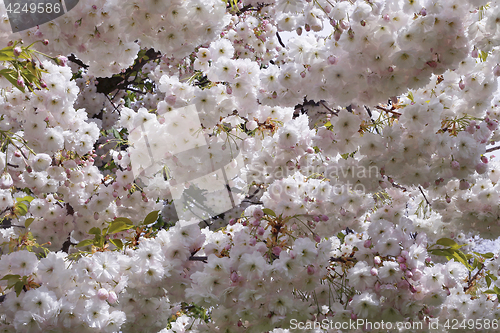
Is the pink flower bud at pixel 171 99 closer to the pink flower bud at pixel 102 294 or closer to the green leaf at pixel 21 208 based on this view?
the pink flower bud at pixel 102 294

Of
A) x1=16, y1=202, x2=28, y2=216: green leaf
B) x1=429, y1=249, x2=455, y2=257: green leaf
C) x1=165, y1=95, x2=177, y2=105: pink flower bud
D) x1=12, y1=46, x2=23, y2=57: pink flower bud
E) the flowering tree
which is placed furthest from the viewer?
x1=16, y1=202, x2=28, y2=216: green leaf

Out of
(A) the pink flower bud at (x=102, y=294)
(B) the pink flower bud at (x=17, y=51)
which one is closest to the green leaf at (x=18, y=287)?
(A) the pink flower bud at (x=102, y=294)

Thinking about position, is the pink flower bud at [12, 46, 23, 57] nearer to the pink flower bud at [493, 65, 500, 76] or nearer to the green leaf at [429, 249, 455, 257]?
the green leaf at [429, 249, 455, 257]

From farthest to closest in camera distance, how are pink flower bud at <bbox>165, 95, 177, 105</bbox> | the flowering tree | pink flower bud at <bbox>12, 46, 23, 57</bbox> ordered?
pink flower bud at <bbox>165, 95, 177, 105</bbox> → the flowering tree → pink flower bud at <bbox>12, 46, 23, 57</bbox>

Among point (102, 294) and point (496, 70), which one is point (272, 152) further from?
point (496, 70)

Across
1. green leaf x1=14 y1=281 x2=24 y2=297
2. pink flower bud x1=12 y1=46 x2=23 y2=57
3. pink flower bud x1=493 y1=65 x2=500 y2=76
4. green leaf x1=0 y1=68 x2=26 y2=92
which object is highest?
pink flower bud x1=493 y1=65 x2=500 y2=76

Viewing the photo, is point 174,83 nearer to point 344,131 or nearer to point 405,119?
point 344,131

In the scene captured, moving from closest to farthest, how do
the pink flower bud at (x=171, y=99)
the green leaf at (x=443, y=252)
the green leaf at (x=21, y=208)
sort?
the green leaf at (x=443, y=252) < the pink flower bud at (x=171, y=99) < the green leaf at (x=21, y=208)

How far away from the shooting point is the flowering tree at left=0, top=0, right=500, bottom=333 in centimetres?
219

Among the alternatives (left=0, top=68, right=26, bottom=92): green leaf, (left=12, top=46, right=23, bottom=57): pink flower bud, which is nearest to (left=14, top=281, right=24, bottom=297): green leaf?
(left=0, top=68, right=26, bottom=92): green leaf

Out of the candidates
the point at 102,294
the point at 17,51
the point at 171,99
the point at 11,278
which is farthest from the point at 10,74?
the point at 102,294

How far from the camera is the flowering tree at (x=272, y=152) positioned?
2.19m

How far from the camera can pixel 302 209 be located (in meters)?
2.87

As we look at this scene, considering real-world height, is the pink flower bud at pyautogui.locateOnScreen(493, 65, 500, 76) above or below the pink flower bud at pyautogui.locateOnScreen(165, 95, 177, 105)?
above
